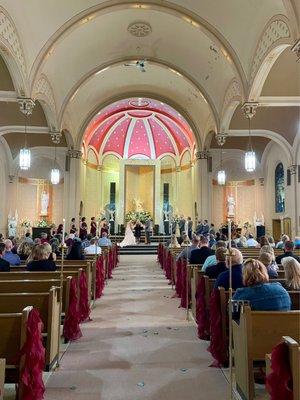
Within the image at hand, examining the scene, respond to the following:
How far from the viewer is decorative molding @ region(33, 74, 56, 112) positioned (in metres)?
10.9

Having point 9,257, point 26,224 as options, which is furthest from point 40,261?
point 26,224

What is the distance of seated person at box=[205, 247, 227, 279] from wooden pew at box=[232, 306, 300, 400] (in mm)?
1738

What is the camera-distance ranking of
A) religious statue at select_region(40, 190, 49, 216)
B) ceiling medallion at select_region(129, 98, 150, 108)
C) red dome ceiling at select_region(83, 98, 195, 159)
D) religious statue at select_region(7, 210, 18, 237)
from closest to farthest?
religious statue at select_region(7, 210, 18, 237), religious statue at select_region(40, 190, 49, 216), ceiling medallion at select_region(129, 98, 150, 108), red dome ceiling at select_region(83, 98, 195, 159)

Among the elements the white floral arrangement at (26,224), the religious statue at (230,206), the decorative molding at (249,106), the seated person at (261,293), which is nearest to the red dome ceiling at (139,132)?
the religious statue at (230,206)

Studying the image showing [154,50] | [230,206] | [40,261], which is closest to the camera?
[40,261]

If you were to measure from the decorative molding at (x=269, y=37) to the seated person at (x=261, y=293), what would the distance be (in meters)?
6.21

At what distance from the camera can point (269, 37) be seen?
8578mm

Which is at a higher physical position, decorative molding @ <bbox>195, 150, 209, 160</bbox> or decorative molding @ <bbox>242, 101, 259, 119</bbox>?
decorative molding @ <bbox>195, 150, 209, 160</bbox>

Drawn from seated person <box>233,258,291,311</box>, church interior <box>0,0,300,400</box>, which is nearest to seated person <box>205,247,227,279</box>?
church interior <box>0,0,300,400</box>

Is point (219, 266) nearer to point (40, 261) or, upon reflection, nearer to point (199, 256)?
point (199, 256)

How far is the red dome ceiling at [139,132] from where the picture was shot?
2052 cm

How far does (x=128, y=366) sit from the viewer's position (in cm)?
391

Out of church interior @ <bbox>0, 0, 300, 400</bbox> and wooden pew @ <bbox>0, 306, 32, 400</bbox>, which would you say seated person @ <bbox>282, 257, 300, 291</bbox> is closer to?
church interior @ <bbox>0, 0, 300, 400</bbox>

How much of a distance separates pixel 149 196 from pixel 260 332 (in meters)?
21.3
